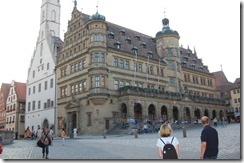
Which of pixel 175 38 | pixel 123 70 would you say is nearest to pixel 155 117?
pixel 123 70

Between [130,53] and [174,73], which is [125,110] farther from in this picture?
[174,73]

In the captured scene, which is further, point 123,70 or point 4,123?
point 4,123

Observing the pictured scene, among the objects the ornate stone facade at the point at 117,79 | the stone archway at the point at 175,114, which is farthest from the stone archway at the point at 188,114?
the stone archway at the point at 175,114

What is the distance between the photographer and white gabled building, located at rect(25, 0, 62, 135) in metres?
51.9

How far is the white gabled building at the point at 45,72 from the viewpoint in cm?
5191

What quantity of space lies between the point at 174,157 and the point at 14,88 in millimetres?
69697

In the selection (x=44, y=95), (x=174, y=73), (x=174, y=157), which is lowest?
(x=174, y=157)

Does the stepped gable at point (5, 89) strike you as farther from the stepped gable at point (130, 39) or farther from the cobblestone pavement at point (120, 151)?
the cobblestone pavement at point (120, 151)

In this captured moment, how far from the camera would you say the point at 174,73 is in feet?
176

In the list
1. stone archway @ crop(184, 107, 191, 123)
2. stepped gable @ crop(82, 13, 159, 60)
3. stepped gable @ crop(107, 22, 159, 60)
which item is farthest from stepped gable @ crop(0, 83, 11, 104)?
stone archway @ crop(184, 107, 191, 123)

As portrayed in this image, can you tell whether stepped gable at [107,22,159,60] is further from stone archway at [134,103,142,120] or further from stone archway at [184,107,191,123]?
stone archway at [184,107,191,123]

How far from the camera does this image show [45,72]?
179 ft

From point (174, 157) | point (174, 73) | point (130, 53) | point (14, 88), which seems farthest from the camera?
point (14, 88)

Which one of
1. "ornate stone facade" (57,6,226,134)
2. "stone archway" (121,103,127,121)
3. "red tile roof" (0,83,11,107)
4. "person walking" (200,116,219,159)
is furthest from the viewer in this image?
"red tile roof" (0,83,11,107)
